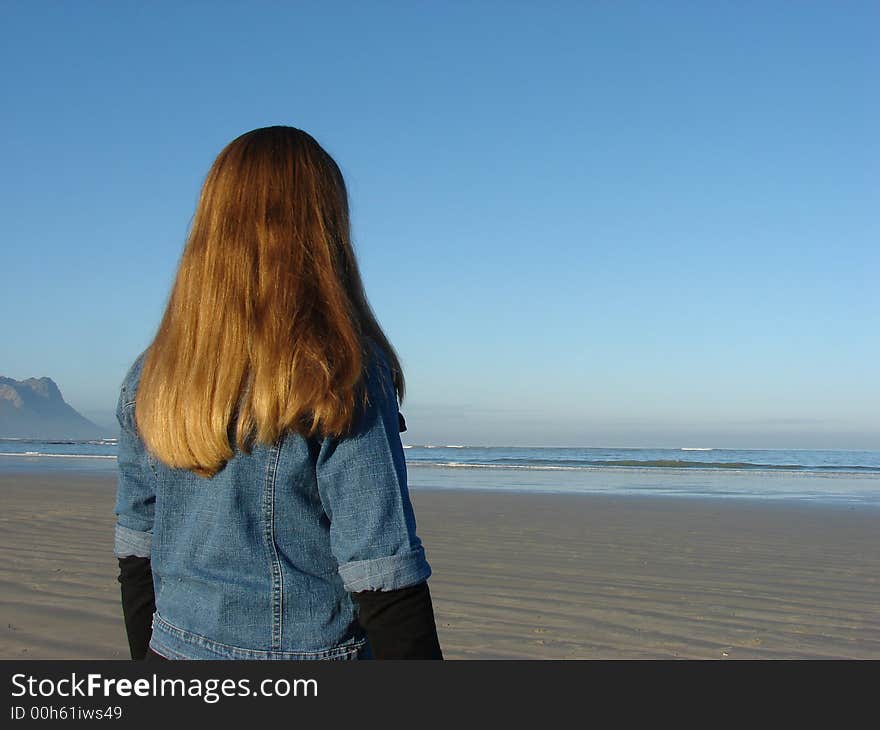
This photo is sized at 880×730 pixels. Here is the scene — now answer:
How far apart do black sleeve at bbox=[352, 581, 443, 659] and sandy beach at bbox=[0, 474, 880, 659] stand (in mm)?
3630

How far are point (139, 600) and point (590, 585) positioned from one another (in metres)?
5.59

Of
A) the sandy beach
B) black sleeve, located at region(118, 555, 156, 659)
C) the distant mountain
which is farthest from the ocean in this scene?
the distant mountain

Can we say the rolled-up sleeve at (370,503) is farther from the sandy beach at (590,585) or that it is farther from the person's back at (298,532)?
the sandy beach at (590,585)

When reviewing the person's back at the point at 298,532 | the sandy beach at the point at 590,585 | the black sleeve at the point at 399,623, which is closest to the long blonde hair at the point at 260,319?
the person's back at the point at 298,532

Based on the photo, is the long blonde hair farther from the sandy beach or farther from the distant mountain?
the distant mountain

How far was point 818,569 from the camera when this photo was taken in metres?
8.06

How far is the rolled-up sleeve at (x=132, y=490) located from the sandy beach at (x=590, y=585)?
3409mm

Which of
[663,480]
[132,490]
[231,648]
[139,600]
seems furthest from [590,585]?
[663,480]

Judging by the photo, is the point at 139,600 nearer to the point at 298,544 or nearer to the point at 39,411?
the point at 298,544

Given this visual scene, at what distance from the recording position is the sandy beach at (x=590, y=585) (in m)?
5.17

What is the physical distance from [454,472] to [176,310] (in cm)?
2264

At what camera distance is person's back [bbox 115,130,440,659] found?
4.75 ft
